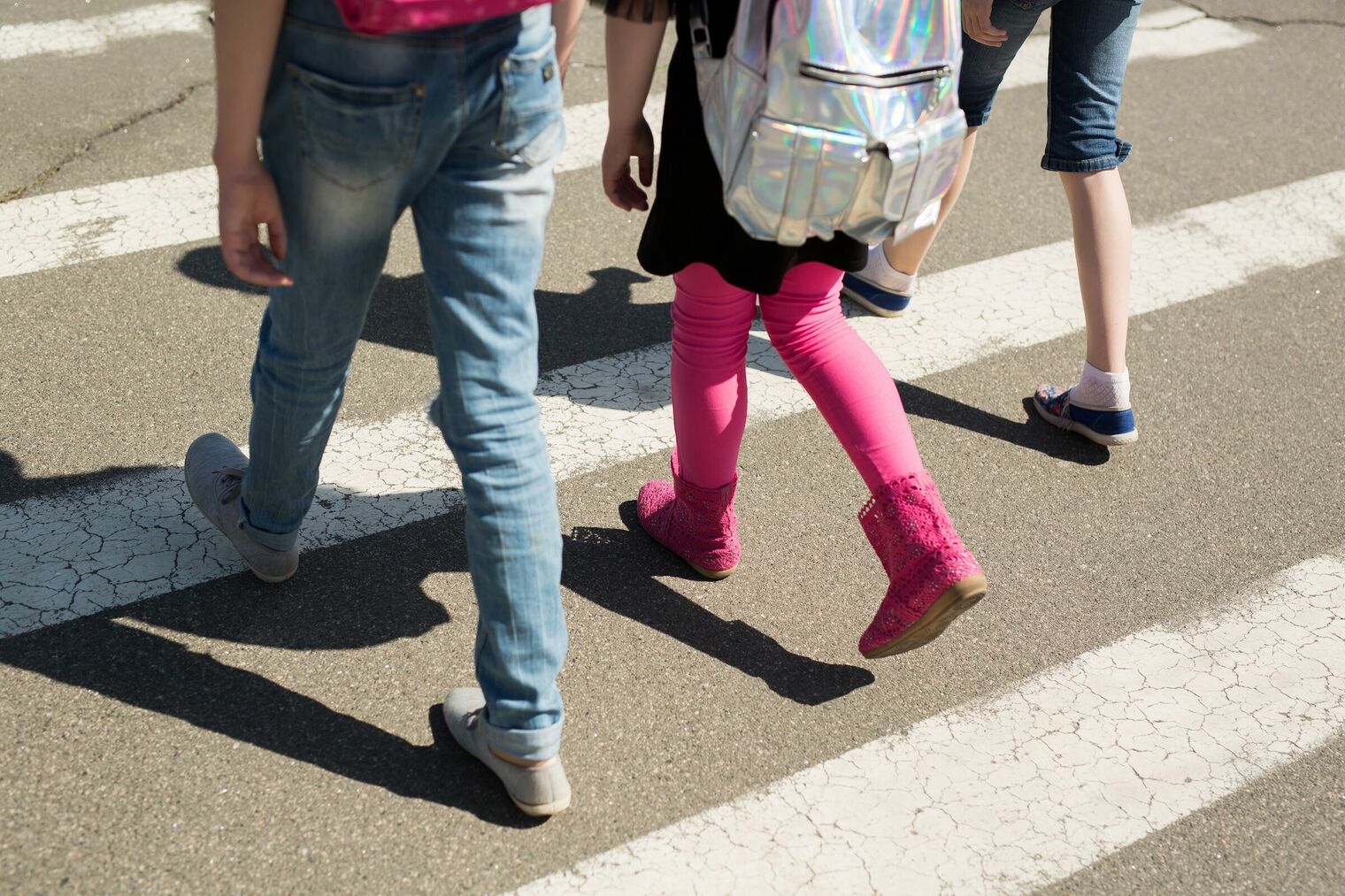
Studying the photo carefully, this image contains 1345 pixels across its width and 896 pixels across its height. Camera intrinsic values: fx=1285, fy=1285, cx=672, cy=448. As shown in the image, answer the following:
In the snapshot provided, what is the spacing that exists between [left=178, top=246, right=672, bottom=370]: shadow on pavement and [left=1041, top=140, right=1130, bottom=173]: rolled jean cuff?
3.57ft

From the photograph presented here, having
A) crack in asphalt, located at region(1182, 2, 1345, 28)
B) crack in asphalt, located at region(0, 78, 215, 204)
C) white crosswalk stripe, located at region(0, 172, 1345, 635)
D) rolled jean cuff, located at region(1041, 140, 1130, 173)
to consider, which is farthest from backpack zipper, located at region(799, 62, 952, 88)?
crack in asphalt, located at region(1182, 2, 1345, 28)

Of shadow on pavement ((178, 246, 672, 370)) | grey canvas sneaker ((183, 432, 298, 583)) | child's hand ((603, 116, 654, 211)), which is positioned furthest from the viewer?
shadow on pavement ((178, 246, 672, 370))

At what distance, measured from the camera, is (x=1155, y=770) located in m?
2.37

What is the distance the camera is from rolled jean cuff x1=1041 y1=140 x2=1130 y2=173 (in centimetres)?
310

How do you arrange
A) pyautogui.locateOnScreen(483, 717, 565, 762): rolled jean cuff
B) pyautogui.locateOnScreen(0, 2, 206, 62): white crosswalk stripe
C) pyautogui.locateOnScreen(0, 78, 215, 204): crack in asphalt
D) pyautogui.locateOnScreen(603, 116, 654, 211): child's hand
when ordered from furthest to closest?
pyautogui.locateOnScreen(0, 2, 206, 62): white crosswalk stripe < pyautogui.locateOnScreen(0, 78, 215, 204): crack in asphalt < pyautogui.locateOnScreen(603, 116, 654, 211): child's hand < pyautogui.locateOnScreen(483, 717, 565, 762): rolled jean cuff

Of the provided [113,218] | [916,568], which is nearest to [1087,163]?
[916,568]

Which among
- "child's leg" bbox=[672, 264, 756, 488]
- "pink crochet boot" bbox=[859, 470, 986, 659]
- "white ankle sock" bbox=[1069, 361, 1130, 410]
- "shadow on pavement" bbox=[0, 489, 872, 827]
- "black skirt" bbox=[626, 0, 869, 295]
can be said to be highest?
"black skirt" bbox=[626, 0, 869, 295]

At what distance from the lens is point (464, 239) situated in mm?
1800

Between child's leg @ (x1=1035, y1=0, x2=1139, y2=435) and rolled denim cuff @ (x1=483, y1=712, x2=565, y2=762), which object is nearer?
rolled denim cuff @ (x1=483, y1=712, x2=565, y2=762)

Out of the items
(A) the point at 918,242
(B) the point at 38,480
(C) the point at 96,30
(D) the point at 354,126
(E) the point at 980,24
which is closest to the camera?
(D) the point at 354,126

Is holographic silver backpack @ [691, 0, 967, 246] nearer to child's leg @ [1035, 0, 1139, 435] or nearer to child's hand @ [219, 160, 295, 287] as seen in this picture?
child's hand @ [219, 160, 295, 287]

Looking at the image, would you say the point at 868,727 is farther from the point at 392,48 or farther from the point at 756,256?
the point at 392,48

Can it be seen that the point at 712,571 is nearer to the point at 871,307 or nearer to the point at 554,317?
the point at 554,317

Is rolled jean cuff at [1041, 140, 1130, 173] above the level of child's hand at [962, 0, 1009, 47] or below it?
below
